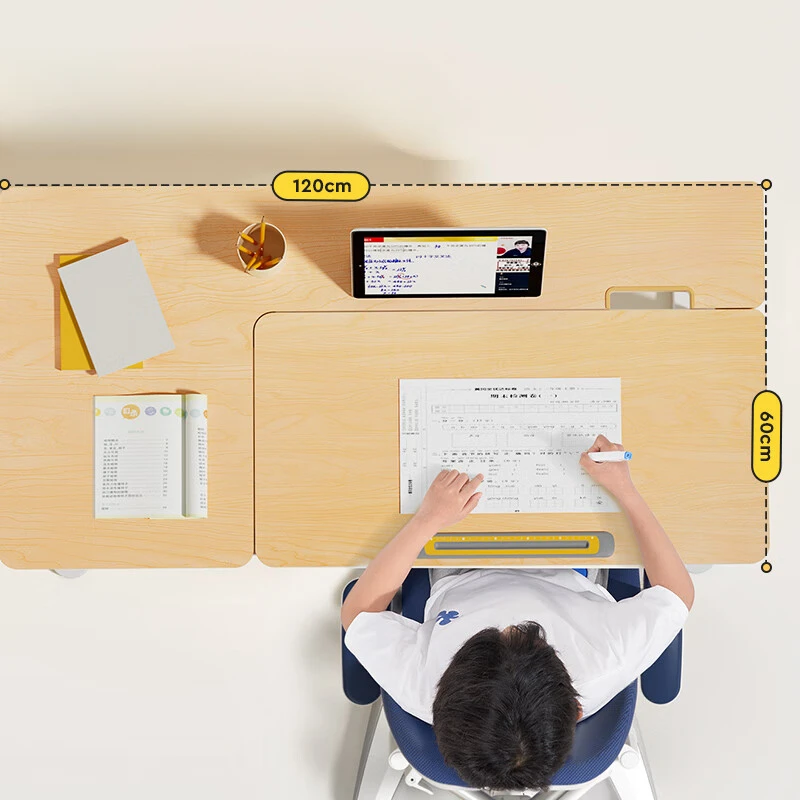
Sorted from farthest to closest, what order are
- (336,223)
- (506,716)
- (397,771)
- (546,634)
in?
(397,771) → (336,223) → (546,634) → (506,716)

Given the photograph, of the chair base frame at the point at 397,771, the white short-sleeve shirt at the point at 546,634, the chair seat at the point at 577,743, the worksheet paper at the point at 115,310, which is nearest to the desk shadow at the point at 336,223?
the worksheet paper at the point at 115,310

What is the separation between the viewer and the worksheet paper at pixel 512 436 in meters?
1.03

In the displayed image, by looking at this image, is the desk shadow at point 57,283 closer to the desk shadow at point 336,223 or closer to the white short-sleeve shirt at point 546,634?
the desk shadow at point 336,223

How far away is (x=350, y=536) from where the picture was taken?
1.03 meters

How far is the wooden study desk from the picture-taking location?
1030mm

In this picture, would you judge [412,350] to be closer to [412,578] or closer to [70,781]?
[412,578]

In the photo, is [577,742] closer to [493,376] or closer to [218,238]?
[493,376]

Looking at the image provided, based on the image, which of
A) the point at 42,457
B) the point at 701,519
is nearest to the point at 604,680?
the point at 701,519

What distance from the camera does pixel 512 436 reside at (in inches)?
40.7

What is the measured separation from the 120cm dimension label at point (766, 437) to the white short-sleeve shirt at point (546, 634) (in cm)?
27

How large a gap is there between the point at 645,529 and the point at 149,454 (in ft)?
2.76

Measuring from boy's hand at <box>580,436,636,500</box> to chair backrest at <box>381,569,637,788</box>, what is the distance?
0.35 meters

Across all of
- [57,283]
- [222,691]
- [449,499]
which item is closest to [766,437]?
[449,499]

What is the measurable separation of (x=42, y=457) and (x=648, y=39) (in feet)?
5.28
